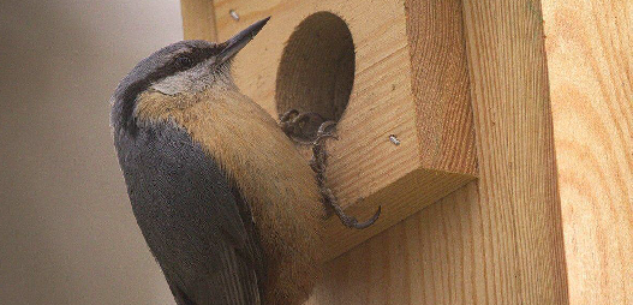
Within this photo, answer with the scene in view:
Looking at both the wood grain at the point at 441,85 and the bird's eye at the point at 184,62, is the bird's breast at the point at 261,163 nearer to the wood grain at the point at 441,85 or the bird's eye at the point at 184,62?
the bird's eye at the point at 184,62

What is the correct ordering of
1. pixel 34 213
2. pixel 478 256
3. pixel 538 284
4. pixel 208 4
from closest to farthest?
pixel 538 284 → pixel 478 256 → pixel 208 4 → pixel 34 213

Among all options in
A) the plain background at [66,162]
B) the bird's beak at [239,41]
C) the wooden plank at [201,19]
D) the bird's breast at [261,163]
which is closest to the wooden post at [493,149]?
the bird's breast at [261,163]

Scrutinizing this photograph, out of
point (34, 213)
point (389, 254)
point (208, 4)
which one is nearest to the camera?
point (389, 254)

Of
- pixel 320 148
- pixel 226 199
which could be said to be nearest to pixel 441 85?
pixel 320 148

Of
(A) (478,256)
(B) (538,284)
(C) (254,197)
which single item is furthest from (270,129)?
(B) (538,284)

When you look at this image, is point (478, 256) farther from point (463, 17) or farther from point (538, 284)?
point (463, 17)

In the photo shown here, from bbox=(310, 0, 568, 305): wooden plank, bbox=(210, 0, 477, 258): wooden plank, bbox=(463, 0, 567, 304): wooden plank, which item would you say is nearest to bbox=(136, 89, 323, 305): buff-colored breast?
bbox=(210, 0, 477, 258): wooden plank
